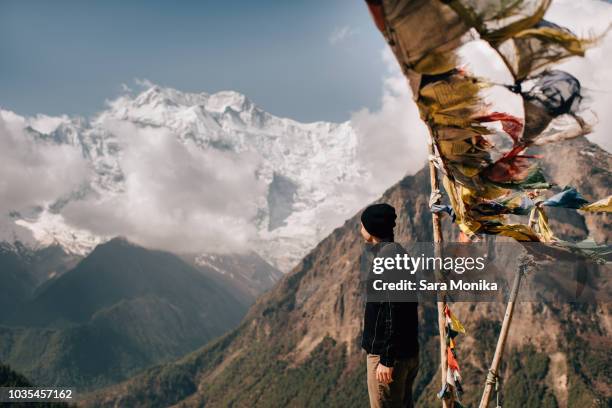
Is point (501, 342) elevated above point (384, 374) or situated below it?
above

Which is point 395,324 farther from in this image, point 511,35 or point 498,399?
point 511,35

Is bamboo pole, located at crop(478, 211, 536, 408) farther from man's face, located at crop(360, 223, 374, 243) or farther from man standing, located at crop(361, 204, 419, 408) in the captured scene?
man's face, located at crop(360, 223, 374, 243)

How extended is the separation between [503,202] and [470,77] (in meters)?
2.27

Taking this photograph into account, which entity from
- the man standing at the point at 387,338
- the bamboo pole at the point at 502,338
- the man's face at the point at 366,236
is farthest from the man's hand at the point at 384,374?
the man's face at the point at 366,236

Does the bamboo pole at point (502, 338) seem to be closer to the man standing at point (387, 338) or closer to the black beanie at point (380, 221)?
the man standing at point (387, 338)

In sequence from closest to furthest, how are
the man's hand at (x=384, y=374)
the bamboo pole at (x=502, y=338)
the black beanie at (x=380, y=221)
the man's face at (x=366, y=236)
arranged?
the man's hand at (x=384, y=374) < the bamboo pole at (x=502, y=338) < the black beanie at (x=380, y=221) < the man's face at (x=366, y=236)

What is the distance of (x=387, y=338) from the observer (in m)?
6.63

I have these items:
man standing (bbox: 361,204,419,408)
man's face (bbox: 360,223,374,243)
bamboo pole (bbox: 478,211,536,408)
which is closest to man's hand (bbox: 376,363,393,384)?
man standing (bbox: 361,204,419,408)

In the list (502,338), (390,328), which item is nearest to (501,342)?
(502,338)

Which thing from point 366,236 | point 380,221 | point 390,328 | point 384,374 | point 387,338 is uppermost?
point 380,221

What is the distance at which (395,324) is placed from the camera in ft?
21.9

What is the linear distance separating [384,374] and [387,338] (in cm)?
42

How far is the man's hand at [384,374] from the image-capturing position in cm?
656

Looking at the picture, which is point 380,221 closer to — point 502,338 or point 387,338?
point 387,338
